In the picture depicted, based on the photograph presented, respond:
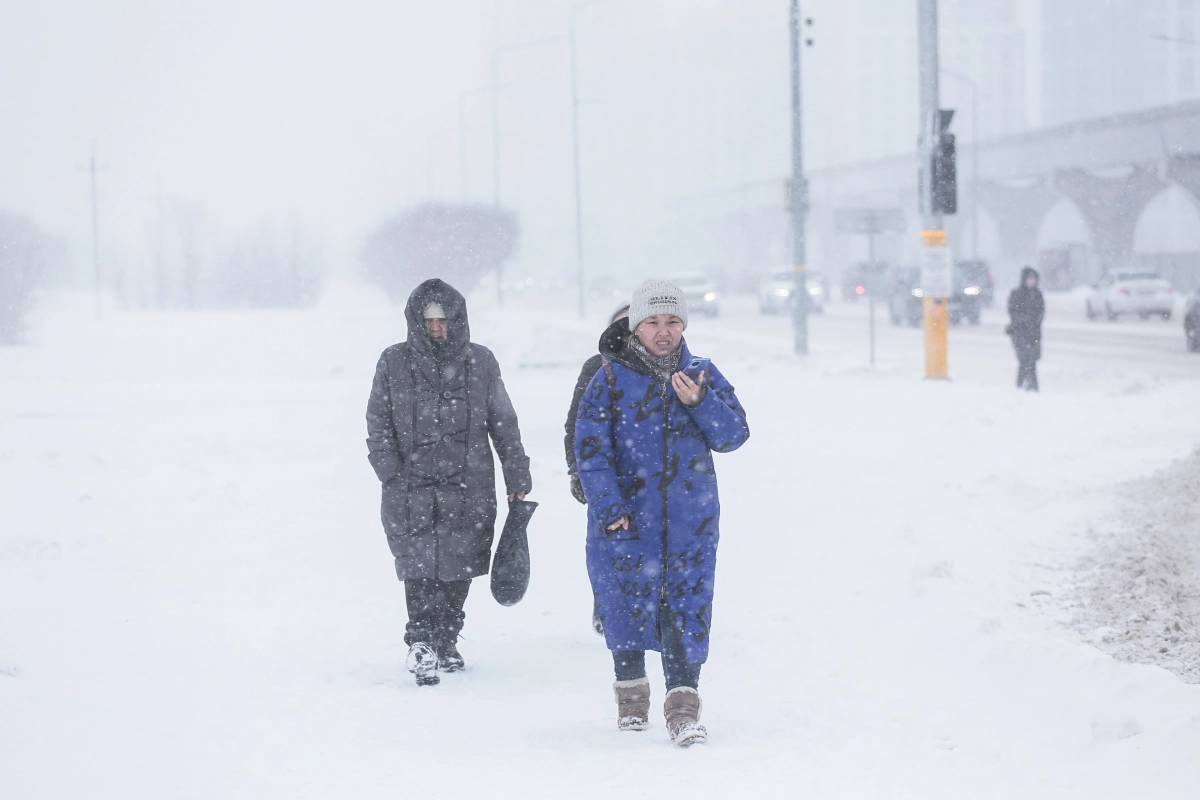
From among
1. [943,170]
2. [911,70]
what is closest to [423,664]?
[943,170]

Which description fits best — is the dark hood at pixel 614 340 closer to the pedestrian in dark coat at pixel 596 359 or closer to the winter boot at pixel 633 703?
the pedestrian in dark coat at pixel 596 359

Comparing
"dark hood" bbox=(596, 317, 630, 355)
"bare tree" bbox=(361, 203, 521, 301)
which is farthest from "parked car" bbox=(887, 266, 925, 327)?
"dark hood" bbox=(596, 317, 630, 355)

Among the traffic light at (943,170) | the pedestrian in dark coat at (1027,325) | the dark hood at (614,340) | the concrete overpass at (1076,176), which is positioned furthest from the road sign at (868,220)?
the concrete overpass at (1076,176)

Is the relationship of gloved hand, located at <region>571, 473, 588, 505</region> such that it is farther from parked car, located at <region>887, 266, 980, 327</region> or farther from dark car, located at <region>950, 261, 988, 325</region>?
parked car, located at <region>887, 266, 980, 327</region>

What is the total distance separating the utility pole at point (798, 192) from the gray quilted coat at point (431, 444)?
17.3 metres

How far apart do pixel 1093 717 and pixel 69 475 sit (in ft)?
26.1

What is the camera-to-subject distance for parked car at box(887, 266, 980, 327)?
34562 millimetres

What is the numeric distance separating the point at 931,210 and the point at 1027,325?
5.55 ft

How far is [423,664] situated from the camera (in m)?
5.27

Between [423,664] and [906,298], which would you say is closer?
[423,664]

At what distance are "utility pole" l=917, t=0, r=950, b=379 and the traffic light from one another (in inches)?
0.6

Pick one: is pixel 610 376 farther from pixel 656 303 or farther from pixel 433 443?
pixel 433 443

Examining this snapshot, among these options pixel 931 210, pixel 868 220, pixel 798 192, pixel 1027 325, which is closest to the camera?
pixel 1027 325

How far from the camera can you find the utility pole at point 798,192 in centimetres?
2233
